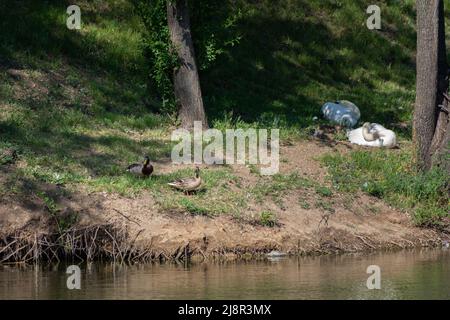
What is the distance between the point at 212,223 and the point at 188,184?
3.14 ft

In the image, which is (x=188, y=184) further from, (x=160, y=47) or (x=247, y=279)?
(x=160, y=47)

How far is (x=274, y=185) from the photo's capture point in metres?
20.1

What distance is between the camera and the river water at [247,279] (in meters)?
15.0

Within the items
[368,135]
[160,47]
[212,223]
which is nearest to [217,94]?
[160,47]

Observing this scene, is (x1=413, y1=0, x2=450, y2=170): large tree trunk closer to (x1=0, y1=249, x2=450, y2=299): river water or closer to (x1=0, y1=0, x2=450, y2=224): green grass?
(x1=0, y1=0, x2=450, y2=224): green grass

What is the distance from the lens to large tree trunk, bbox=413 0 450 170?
21286 mm

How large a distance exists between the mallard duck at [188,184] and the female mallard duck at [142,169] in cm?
52

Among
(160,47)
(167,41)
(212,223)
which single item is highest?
(167,41)

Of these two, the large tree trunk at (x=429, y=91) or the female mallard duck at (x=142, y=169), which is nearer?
the female mallard duck at (x=142, y=169)

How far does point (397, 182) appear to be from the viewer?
816 inches

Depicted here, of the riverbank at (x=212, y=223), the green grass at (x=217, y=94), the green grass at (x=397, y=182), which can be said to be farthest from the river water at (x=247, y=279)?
the green grass at (x=397, y=182)

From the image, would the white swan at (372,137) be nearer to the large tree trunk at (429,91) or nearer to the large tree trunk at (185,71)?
the large tree trunk at (429,91)

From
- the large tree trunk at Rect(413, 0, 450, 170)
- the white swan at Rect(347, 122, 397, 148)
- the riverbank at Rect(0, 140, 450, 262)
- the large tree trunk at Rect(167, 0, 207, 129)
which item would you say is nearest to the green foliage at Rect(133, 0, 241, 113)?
the large tree trunk at Rect(167, 0, 207, 129)

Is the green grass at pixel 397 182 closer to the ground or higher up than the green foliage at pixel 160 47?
closer to the ground
